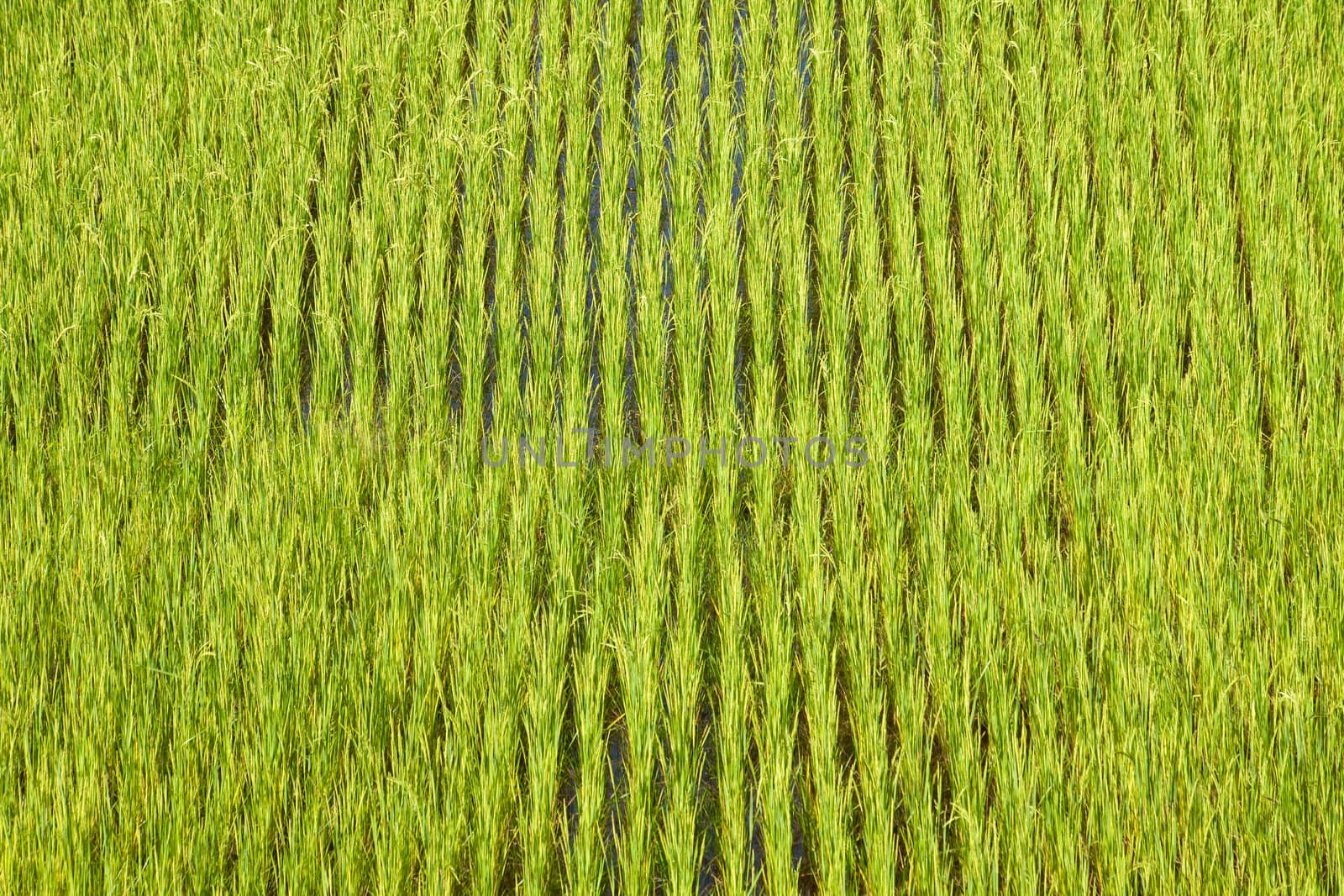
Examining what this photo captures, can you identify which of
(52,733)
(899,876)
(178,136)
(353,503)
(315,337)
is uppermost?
(178,136)

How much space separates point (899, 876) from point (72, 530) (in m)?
1.87

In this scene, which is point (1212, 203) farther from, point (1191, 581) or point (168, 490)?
point (168, 490)

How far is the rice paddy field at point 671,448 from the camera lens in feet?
6.40

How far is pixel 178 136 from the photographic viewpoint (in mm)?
3459

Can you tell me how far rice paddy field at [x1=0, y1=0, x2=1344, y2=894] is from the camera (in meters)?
1.95

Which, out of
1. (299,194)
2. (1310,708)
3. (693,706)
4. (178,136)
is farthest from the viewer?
(178,136)

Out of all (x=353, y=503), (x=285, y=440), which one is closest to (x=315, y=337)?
(x=285, y=440)

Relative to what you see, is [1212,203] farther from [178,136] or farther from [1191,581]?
[178,136]

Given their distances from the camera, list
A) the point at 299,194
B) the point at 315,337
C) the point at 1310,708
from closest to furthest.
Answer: the point at 1310,708 < the point at 315,337 < the point at 299,194

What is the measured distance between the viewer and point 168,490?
2.46 m

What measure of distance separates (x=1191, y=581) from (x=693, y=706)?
3.39 feet

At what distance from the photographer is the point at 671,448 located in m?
2.64

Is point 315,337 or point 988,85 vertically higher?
point 988,85

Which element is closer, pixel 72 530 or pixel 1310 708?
pixel 1310 708
